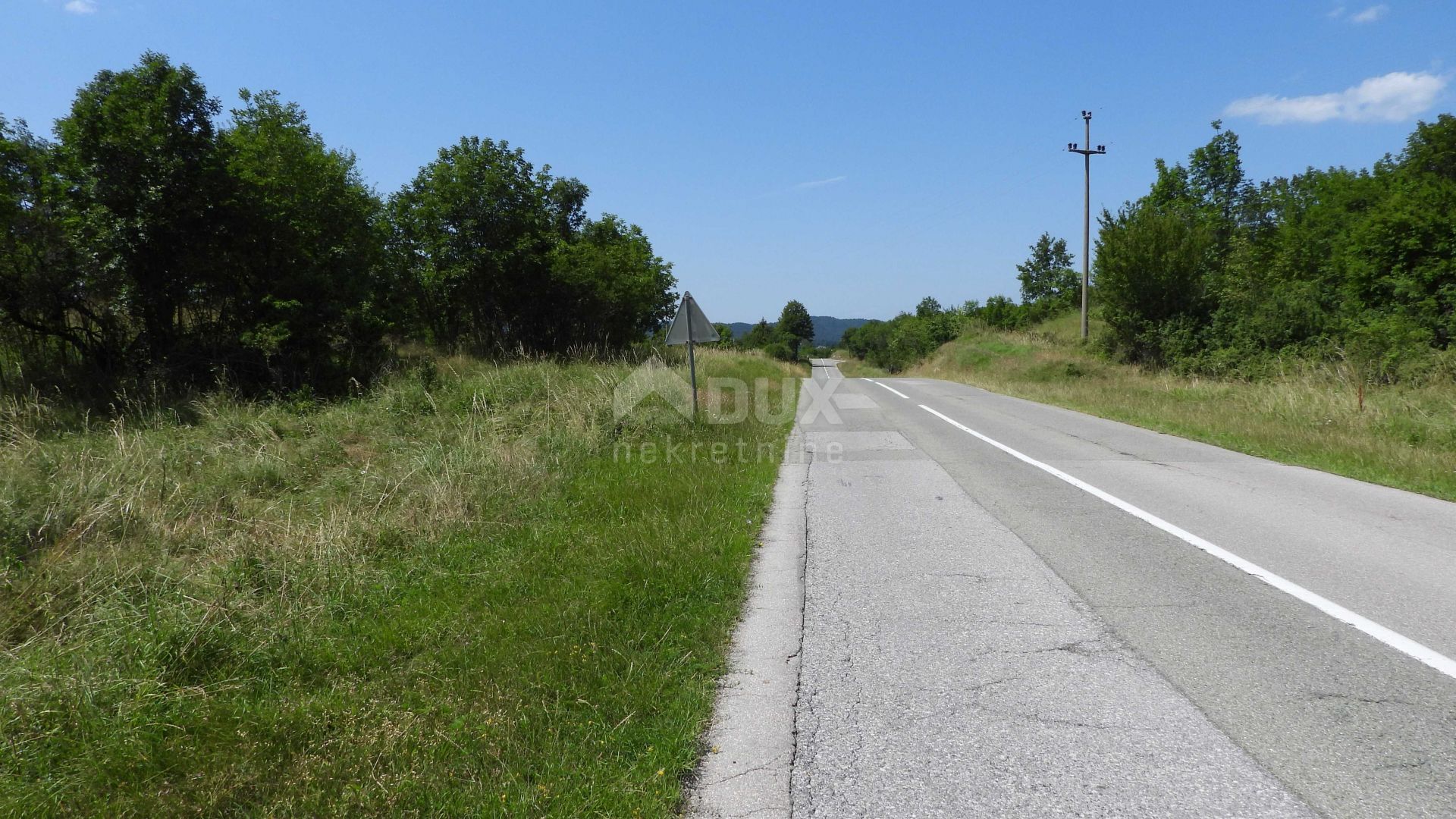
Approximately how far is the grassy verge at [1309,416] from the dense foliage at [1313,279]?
1513 mm

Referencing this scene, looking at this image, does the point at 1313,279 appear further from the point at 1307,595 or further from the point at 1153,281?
the point at 1307,595

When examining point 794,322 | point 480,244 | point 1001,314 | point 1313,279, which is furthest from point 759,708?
point 794,322

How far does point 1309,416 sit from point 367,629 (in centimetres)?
1566

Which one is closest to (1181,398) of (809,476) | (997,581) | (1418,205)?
(1418,205)

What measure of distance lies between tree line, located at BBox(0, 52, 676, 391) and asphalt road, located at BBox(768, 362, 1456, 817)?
1806 cm

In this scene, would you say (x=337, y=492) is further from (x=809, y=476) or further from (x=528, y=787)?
(x=528, y=787)

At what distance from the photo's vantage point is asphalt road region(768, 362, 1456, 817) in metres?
2.90

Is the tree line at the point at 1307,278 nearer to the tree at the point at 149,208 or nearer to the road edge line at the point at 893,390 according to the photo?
the road edge line at the point at 893,390

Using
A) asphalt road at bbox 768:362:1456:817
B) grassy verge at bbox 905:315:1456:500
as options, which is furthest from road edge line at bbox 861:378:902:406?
asphalt road at bbox 768:362:1456:817

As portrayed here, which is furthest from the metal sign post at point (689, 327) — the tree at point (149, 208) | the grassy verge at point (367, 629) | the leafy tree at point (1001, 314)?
the leafy tree at point (1001, 314)

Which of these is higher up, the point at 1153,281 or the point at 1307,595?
the point at 1153,281

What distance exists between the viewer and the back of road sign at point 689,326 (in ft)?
42.3

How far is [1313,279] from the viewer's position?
27469mm

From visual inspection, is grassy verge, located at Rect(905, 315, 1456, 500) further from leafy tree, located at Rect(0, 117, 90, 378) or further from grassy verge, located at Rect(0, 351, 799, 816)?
leafy tree, located at Rect(0, 117, 90, 378)
